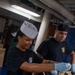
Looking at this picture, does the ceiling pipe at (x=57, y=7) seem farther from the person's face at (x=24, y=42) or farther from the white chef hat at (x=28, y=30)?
the person's face at (x=24, y=42)

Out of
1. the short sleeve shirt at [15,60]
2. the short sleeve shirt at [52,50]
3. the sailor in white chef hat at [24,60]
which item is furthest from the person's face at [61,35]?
the short sleeve shirt at [15,60]

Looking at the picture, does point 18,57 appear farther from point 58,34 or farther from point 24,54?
point 58,34

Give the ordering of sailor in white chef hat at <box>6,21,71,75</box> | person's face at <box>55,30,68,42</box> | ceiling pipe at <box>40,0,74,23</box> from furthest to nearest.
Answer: ceiling pipe at <box>40,0,74,23</box> < person's face at <box>55,30,68,42</box> < sailor in white chef hat at <box>6,21,71,75</box>

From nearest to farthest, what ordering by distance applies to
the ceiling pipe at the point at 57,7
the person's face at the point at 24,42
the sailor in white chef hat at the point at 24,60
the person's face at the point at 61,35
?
the sailor in white chef hat at the point at 24,60
the person's face at the point at 24,42
the person's face at the point at 61,35
the ceiling pipe at the point at 57,7

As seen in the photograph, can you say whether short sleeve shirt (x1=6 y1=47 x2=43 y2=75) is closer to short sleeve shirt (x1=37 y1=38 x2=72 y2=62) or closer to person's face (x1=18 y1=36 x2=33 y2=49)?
person's face (x1=18 y1=36 x2=33 y2=49)

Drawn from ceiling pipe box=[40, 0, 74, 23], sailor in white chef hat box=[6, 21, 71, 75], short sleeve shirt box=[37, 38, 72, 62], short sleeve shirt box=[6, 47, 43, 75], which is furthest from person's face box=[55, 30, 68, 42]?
short sleeve shirt box=[6, 47, 43, 75]

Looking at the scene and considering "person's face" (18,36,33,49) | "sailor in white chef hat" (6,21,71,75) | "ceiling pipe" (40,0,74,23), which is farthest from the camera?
"ceiling pipe" (40,0,74,23)

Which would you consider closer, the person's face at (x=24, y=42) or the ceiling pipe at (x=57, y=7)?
the person's face at (x=24, y=42)

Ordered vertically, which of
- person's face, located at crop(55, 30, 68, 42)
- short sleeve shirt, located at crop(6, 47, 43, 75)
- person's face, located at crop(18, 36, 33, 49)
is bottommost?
short sleeve shirt, located at crop(6, 47, 43, 75)

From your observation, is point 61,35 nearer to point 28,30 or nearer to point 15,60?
point 28,30

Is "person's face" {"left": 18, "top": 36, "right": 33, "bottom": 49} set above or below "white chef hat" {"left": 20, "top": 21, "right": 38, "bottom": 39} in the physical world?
below

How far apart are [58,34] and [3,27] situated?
4505 mm

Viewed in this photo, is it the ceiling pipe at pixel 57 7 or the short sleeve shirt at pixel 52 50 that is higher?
the ceiling pipe at pixel 57 7

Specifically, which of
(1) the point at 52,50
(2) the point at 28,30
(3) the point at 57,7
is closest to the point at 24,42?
(2) the point at 28,30
